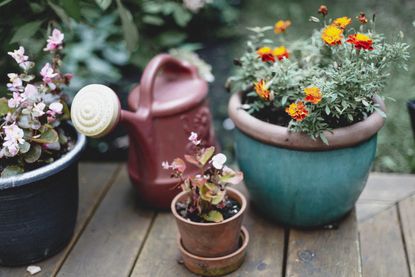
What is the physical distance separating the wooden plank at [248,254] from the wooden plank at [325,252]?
0.05 meters

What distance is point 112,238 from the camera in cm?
191

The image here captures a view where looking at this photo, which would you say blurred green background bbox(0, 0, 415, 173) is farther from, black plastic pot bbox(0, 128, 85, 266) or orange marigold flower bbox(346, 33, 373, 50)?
orange marigold flower bbox(346, 33, 373, 50)

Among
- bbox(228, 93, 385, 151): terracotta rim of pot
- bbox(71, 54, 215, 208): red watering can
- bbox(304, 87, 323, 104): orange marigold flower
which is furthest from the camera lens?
bbox(71, 54, 215, 208): red watering can

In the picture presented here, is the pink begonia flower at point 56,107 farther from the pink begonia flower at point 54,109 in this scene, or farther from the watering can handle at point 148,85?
the watering can handle at point 148,85

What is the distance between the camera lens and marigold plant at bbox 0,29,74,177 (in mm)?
1614

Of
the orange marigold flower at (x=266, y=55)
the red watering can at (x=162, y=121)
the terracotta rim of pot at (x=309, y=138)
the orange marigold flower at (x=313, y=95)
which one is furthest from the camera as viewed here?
the red watering can at (x=162, y=121)

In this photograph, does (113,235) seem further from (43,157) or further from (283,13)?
(283,13)

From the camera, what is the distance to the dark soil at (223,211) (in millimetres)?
1682

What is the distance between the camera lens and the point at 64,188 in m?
1.72

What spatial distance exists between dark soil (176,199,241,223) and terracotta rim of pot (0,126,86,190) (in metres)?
0.35

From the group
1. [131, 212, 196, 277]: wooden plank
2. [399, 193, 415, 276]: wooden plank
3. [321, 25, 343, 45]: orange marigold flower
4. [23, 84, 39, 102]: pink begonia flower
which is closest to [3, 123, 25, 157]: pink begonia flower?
[23, 84, 39, 102]: pink begonia flower

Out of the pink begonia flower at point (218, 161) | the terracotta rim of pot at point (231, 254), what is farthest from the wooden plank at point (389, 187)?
the pink begonia flower at point (218, 161)

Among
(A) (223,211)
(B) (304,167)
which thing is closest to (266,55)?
(B) (304,167)

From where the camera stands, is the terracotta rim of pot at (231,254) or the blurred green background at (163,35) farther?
the blurred green background at (163,35)
